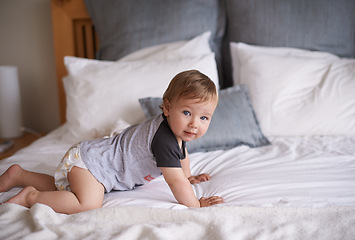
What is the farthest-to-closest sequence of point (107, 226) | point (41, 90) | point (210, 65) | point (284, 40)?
point (41, 90), point (284, 40), point (210, 65), point (107, 226)

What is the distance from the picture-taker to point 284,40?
1.85 metres

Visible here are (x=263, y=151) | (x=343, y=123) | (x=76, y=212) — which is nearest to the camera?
(x=76, y=212)

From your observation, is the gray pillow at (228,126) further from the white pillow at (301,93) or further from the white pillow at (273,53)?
the white pillow at (273,53)

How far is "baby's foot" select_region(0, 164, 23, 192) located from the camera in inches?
43.2

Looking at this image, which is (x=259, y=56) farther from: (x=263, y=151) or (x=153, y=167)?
(x=153, y=167)

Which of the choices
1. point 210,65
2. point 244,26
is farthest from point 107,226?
point 244,26

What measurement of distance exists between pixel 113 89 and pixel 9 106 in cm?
83

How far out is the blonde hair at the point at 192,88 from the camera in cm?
97

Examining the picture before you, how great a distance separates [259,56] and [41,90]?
1543 mm

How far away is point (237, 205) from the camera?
97cm

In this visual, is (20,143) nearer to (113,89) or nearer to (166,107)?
(113,89)

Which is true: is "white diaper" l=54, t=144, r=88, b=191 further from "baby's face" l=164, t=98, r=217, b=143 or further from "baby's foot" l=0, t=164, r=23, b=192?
"baby's face" l=164, t=98, r=217, b=143

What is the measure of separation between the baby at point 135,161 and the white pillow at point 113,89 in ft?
A: 1.37

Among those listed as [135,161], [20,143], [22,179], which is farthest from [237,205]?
[20,143]
